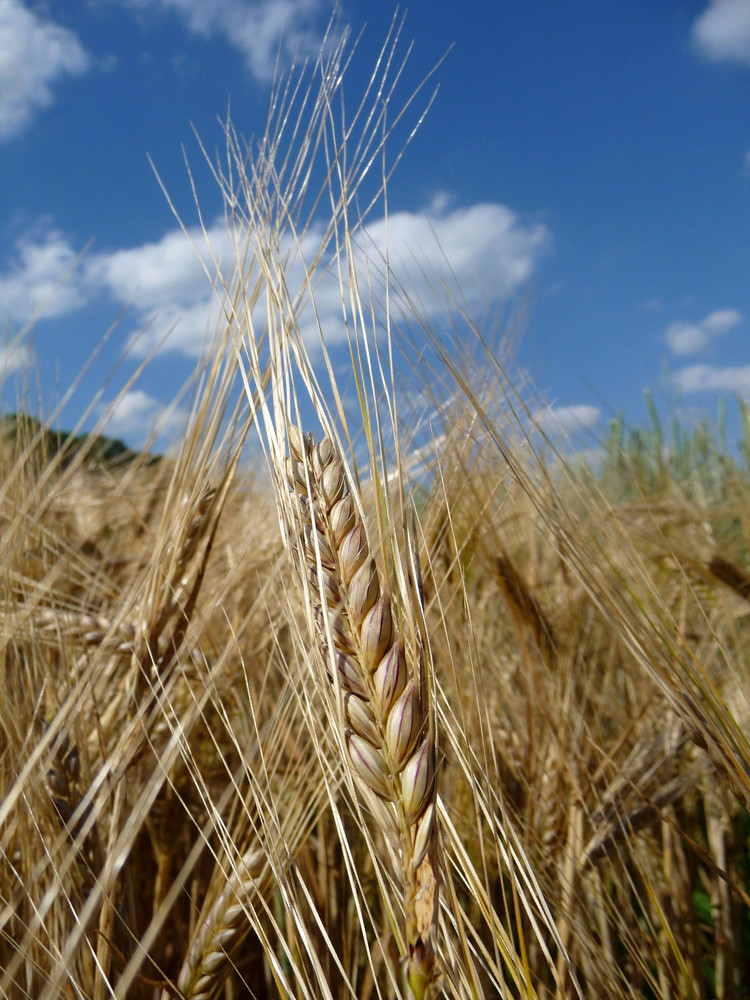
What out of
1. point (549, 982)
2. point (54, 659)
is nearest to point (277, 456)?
point (54, 659)

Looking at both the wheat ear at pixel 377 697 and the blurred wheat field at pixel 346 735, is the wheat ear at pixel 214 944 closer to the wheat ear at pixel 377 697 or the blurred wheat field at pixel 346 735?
the blurred wheat field at pixel 346 735

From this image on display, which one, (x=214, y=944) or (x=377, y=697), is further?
(x=214, y=944)

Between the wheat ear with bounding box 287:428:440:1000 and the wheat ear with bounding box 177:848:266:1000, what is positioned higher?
the wheat ear with bounding box 287:428:440:1000

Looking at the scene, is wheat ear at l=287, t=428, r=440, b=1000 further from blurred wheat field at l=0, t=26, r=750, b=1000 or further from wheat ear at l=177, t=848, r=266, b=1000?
wheat ear at l=177, t=848, r=266, b=1000

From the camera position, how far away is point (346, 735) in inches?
18.1

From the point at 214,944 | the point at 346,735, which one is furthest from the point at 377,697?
the point at 214,944

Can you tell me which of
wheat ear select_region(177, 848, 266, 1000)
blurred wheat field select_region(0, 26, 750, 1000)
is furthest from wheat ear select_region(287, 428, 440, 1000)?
wheat ear select_region(177, 848, 266, 1000)

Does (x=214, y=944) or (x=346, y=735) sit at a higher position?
(x=346, y=735)

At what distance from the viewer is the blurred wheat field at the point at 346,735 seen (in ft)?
1.58

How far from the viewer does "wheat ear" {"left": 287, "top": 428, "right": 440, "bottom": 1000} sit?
427mm

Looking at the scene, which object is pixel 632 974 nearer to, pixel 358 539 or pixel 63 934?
pixel 63 934

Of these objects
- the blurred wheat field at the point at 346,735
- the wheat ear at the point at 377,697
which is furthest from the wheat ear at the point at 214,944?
the wheat ear at the point at 377,697

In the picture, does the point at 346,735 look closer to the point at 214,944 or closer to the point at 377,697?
the point at 377,697

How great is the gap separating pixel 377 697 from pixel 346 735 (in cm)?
3
